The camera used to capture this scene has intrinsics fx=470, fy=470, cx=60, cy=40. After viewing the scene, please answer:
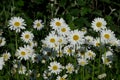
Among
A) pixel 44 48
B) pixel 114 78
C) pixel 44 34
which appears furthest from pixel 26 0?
pixel 114 78

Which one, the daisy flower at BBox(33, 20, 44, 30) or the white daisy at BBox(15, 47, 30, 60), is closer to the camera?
the white daisy at BBox(15, 47, 30, 60)

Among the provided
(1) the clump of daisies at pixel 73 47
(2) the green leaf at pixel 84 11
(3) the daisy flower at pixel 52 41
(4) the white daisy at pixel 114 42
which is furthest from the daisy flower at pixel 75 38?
(2) the green leaf at pixel 84 11

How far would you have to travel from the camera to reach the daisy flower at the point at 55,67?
384 cm

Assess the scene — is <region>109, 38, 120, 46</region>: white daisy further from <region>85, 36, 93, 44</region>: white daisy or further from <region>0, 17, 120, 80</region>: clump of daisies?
<region>85, 36, 93, 44</region>: white daisy

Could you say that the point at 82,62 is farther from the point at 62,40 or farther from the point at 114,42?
the point at 114,42

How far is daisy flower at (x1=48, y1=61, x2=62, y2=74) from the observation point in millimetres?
3840

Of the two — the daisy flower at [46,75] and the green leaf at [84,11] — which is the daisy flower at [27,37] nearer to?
the daisy flower at [46,75]

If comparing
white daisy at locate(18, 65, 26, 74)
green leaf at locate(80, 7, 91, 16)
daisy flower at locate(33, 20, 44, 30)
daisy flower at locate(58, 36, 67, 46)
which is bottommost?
white daisy at locate(18, 65, 26, 74)

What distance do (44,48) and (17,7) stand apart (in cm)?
119

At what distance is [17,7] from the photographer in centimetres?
520

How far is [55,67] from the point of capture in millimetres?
3857

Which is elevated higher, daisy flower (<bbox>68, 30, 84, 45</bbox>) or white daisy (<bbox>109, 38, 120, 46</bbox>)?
white daisy (<bbox>109, 38, 120, 46</bbox>)

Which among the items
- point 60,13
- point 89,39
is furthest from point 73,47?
point 60,13

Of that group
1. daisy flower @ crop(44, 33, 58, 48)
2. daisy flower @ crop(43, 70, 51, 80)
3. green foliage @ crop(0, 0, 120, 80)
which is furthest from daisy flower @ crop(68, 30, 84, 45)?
green foliage @ crop(0, 0, 120, 80)
